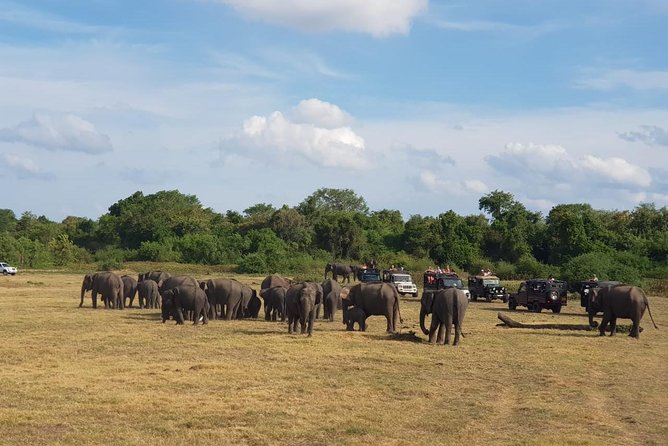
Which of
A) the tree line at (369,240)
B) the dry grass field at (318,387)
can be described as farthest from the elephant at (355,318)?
the tree line at (369,240)

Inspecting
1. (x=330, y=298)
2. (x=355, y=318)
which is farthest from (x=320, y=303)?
A: (x=330, y=298)

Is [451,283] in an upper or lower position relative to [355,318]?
upper

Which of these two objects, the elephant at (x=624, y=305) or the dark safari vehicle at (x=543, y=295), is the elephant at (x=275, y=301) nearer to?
the elephant at (x=624, y=305)

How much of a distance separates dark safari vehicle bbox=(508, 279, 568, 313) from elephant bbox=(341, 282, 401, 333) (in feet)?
55.8

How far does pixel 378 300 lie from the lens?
105ft

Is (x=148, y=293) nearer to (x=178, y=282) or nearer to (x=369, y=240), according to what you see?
(x=178, y=282)

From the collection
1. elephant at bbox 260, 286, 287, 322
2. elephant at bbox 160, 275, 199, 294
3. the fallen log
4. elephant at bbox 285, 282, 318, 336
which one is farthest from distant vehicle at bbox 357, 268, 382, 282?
elephant at bbox 285, 282, 318, 336

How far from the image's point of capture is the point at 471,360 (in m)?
24.7

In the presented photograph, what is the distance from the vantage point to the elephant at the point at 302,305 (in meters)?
29.5

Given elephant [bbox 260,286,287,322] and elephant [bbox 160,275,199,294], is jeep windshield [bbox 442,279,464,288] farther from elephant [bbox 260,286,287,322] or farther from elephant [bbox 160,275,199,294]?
elephant [bbox 160,275,199,294]

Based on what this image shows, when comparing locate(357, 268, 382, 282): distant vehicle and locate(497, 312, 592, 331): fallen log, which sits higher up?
locate(357, 268, 382, 282): distant vehicle

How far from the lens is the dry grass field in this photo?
48.4 ft

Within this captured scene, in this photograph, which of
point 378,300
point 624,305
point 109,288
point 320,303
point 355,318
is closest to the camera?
point 378,300

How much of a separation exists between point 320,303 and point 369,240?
254 ft
